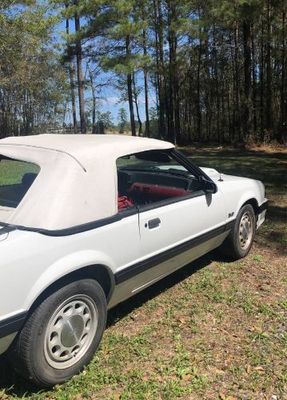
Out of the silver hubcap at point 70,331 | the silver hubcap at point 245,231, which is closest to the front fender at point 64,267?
the silver hubcap at point 70,331

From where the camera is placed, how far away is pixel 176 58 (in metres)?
25.3

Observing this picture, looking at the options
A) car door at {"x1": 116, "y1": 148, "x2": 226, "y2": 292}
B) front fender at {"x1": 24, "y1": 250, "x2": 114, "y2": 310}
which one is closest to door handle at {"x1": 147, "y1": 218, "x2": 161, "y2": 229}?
car door at {"x1": 116, "y1": 148, "x2": 226, "y2": 292}

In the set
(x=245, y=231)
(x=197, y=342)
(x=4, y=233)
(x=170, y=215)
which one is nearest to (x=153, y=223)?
(x=170, y=215)

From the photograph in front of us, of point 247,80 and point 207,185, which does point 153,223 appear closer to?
point 207,185

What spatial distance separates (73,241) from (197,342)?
53.0 inches

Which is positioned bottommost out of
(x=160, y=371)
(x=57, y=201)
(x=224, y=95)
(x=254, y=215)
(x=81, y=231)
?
(x=160, y=371)

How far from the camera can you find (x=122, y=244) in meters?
3.41

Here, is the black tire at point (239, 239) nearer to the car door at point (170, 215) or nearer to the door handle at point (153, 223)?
the car door at point (170, 215)

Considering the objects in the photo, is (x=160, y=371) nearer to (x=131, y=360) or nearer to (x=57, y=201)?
(x=131, y=360)

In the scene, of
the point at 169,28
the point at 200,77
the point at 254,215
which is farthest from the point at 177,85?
the point at 254,215

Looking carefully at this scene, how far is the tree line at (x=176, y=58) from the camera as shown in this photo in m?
20.7

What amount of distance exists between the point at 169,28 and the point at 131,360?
22.3m

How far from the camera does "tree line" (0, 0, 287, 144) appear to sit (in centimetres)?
2069

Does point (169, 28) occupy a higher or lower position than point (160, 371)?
higher
